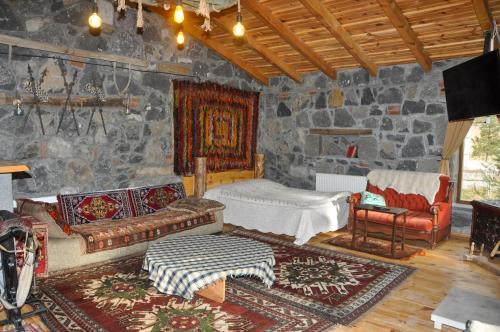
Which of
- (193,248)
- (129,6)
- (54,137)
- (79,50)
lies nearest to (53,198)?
(54,137)

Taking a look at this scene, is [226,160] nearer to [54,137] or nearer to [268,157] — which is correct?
[268,157]

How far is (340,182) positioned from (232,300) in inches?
153

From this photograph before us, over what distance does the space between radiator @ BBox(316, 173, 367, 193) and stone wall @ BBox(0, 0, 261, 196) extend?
2686 mm

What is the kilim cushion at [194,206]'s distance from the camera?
5.18 m

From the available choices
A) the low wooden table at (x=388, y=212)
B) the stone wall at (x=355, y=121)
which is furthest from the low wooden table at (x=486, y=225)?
the stone wall at (x=355, y=121)

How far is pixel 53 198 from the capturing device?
4852mm

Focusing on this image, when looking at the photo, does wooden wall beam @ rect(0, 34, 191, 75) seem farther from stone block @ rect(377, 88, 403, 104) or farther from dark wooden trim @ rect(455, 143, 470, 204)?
dark wooden trim @ rect(455, 143, 470, 204)

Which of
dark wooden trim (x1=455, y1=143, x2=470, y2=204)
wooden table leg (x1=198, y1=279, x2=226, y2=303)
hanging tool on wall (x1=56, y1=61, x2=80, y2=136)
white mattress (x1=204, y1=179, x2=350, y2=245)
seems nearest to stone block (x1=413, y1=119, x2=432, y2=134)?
dark wooden trim (x1=455, y1=143, x2=470, y2=204)

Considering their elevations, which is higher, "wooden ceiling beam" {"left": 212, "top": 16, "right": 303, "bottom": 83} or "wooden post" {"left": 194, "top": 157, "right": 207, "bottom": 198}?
"wooden ceiling beam" {"left": 212, "top": 16, "right": 303, "bottom": 83}

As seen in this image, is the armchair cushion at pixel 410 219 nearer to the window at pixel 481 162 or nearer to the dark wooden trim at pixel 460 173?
the dark wooden trim at pixel 460 173

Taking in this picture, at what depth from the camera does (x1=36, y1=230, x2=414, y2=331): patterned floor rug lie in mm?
2984

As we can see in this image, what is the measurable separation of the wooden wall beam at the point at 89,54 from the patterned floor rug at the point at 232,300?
2.65 m

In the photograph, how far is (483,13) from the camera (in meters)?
4.25

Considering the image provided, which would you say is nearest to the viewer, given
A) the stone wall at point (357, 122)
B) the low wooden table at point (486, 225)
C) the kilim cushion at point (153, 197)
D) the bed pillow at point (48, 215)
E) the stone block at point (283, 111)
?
the bed pillow at point (48, 215)
